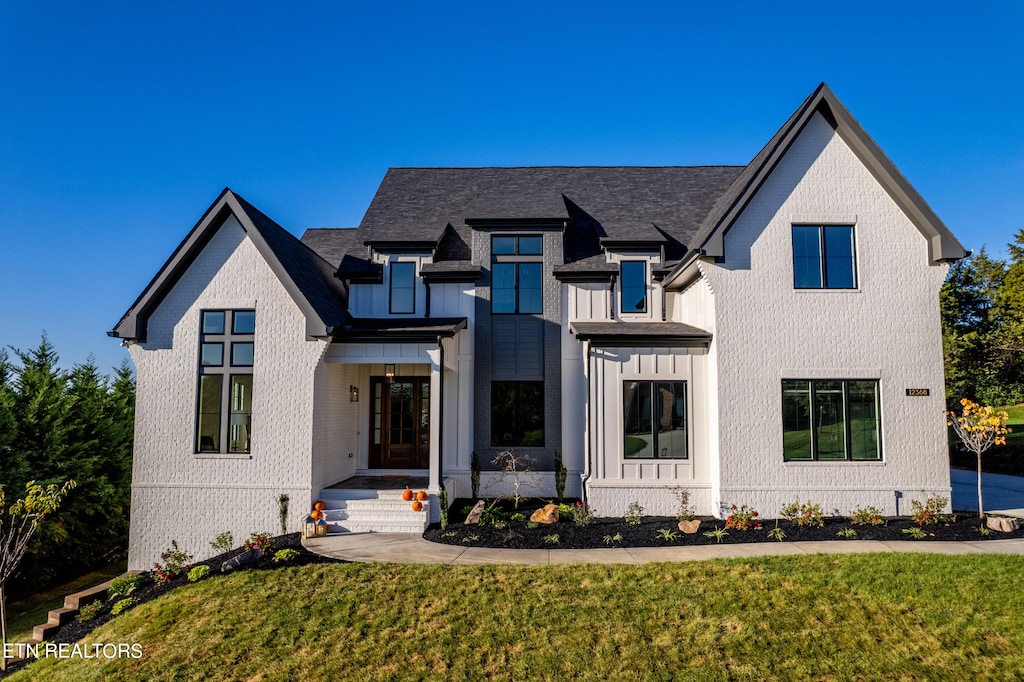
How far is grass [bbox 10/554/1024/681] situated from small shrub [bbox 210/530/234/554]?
2969mm

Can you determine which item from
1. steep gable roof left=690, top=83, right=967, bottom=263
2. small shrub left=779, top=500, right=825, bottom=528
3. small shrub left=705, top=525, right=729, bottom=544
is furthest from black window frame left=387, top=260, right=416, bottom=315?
small shrub left=779, top=500, right=825, bottom=528

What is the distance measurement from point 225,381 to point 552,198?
973cm

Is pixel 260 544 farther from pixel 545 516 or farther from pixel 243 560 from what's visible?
pixel 545 516

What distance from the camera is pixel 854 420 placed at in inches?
453

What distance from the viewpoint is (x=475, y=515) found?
11812mm

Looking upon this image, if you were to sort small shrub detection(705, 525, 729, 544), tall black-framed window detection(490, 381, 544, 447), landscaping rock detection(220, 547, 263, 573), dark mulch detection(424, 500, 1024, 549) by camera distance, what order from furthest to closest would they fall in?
tall black-framed window detection(490, 381, 544, 447), small shrub detection(705, 525, 729, 544), dark mulch detection(424, 500, 1024, 549), landscaping rock detection(220, 547, 263, 573)

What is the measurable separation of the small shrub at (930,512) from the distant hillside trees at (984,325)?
14.3 m

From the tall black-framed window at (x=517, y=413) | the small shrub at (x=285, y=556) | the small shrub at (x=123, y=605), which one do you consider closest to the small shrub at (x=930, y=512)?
the tall black-framed window at (x=517, y=413)

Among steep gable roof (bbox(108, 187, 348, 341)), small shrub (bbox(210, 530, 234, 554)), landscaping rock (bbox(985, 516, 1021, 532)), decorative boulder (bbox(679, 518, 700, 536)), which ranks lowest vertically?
small shrub (bbox(210, 530, 234, 554))

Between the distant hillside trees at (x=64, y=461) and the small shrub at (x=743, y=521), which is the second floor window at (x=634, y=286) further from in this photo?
the distant hillside trees at (x=64, y=461)

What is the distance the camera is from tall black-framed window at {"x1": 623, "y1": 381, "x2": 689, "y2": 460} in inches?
472

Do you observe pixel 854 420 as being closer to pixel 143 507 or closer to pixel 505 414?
pixel 505 414

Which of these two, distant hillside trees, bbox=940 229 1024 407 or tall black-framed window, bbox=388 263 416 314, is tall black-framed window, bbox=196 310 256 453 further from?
distant hillside trees, bbox=940 229 1024 407

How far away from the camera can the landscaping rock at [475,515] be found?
37.4 feet
